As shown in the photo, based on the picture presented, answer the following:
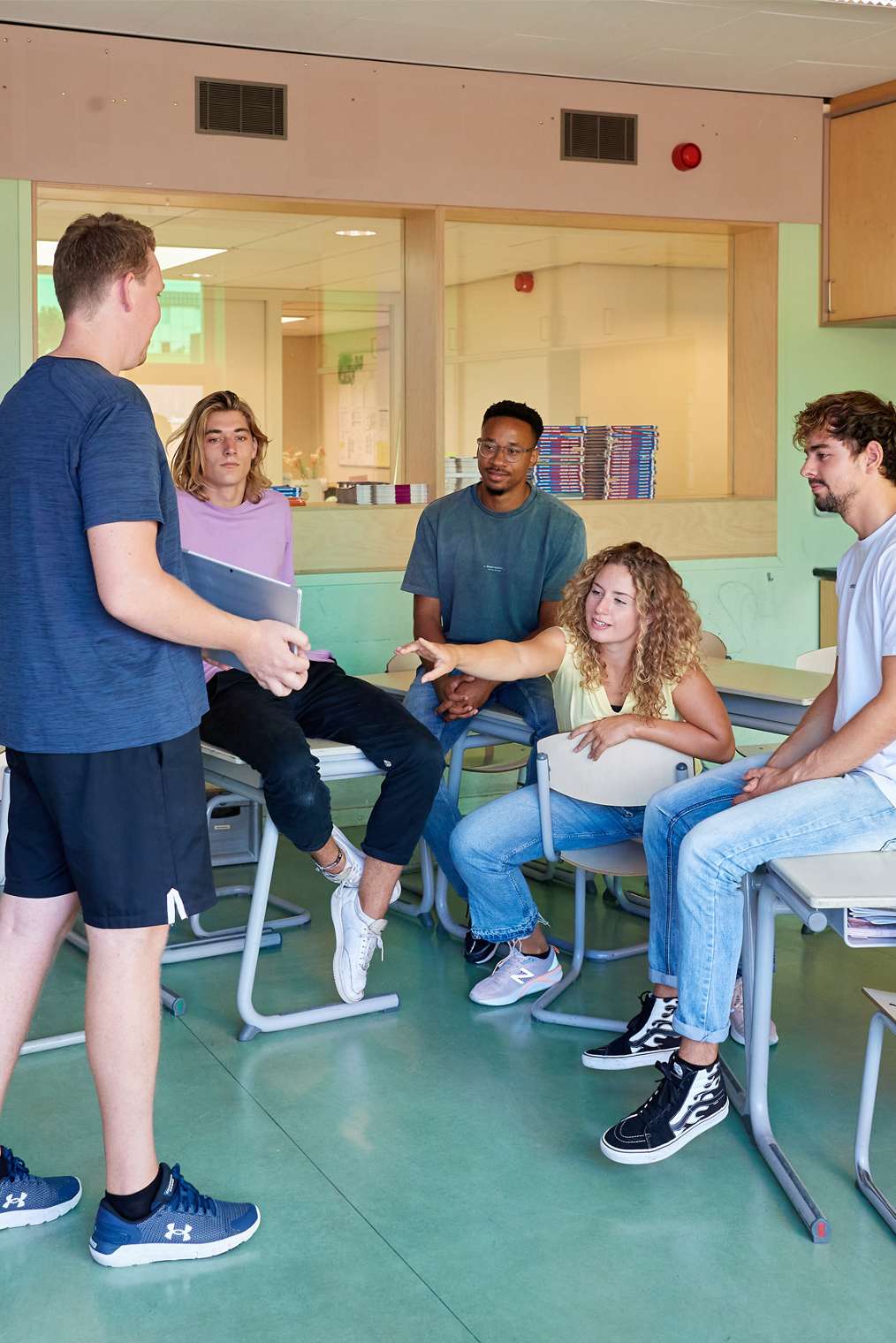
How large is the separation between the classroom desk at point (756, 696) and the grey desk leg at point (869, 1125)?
1.26m

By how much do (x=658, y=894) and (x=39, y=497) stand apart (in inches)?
62.0

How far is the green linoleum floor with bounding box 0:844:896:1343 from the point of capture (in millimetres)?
2236

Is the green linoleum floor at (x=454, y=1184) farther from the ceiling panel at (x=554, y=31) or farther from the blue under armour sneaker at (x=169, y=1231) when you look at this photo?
the ceiling panel at (x=554, y=31)

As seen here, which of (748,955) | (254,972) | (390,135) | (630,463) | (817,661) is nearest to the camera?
(748,955)

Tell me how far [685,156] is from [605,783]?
367cm

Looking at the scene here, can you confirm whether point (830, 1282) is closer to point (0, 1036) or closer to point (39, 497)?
point (0, 1036)

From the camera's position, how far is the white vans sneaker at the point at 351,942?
11.3ft

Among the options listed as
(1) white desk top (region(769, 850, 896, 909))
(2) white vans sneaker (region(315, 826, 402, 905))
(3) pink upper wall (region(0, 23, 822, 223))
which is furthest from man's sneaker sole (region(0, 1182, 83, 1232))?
(3) pink upper wall (region(0, 23, 822, 223))

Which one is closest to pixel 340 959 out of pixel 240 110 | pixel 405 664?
pixel 405 664

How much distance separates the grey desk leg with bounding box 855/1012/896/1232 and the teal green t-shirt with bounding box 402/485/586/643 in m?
2.02

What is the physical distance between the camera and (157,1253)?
2.36 metres

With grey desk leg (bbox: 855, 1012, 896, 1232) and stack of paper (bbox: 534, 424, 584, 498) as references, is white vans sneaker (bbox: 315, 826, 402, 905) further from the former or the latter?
stack of paper (bbox: 534, 424, 584, 498)

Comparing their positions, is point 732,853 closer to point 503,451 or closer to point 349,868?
point 349,868

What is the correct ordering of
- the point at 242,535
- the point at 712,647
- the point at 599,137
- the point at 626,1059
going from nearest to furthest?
the point at 626,1059 < the point at 242,535 < the point at 712,647 < the point at 599,137
